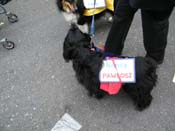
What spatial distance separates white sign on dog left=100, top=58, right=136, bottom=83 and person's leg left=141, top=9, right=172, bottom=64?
1.23ft

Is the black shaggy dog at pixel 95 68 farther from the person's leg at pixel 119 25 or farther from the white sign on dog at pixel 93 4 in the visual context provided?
the white sign on dog at pixel 93 4

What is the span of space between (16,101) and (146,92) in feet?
3.59

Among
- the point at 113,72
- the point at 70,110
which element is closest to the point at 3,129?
the point at 70,110

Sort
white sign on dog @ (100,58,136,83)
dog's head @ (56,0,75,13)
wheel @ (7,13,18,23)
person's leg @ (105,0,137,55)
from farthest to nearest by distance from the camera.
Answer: wheel @ (7,13,18,23) < dog's head @ (56,0,75,13) < person's leg @ (105,0,137,55) < white sign on dog @ (100,58,136,83)

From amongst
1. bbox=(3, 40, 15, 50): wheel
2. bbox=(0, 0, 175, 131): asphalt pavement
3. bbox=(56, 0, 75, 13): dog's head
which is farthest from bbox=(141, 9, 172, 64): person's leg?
bbox=(3, 40, 15, 50): wheel

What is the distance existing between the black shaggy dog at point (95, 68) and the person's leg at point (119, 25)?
0.29 metres

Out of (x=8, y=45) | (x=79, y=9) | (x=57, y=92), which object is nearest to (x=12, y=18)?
(x=8, y=45)

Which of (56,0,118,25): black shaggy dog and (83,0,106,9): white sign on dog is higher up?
(83,0,106,9): white sign on dog

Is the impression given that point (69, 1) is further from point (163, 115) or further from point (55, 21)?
point (163, 115)

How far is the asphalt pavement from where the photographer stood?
1.70 metres

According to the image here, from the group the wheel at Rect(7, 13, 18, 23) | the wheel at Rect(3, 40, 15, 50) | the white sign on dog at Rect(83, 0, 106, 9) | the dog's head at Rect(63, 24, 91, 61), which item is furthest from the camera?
the wheel at Rect(7, 13, 18, 23)

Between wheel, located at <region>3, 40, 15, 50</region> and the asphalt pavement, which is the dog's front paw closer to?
the asphalt pavement

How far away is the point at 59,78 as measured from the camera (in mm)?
2066

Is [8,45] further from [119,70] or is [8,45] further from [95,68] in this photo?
[119,70]
